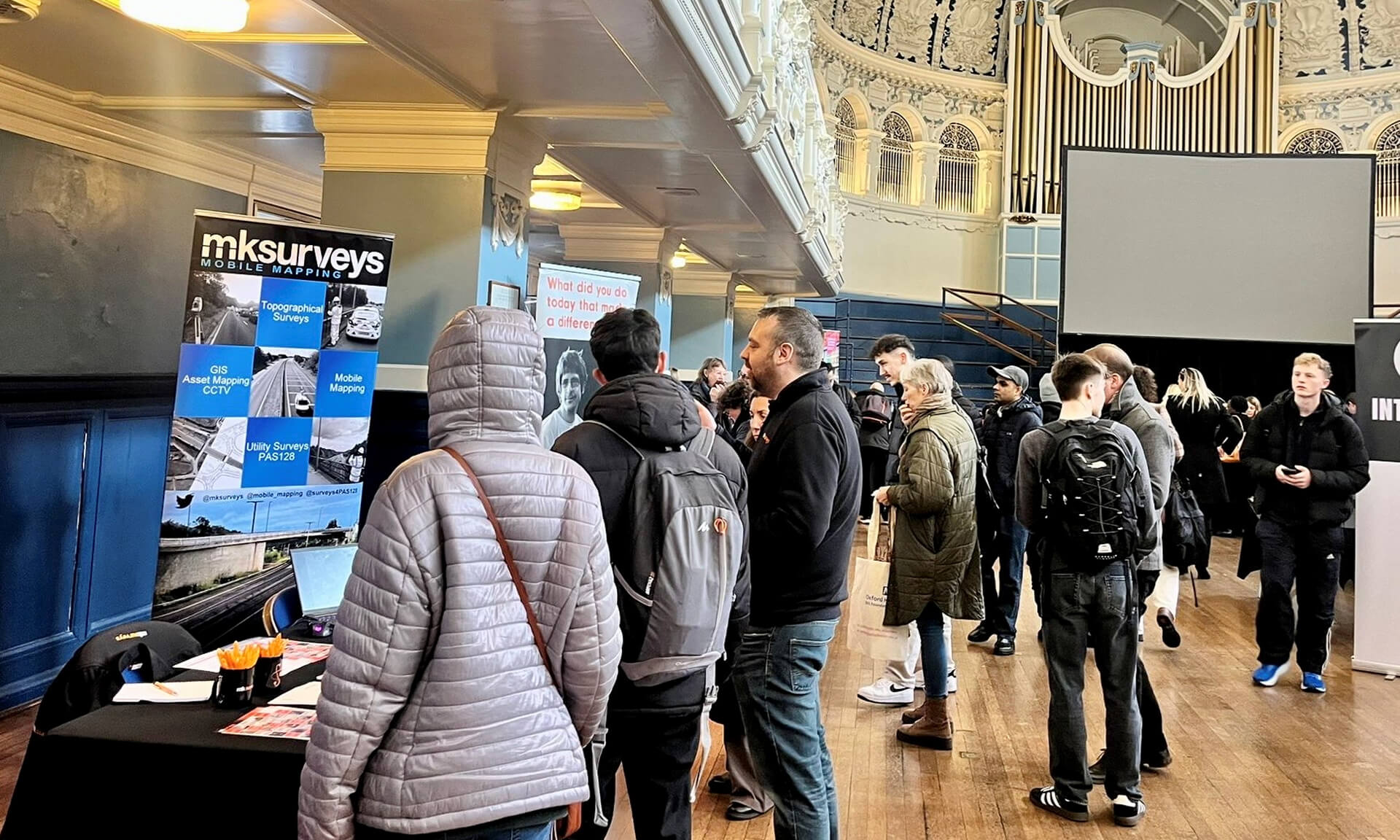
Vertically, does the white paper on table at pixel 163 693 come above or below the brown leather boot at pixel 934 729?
above

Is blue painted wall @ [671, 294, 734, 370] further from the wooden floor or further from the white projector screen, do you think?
the wooden floor

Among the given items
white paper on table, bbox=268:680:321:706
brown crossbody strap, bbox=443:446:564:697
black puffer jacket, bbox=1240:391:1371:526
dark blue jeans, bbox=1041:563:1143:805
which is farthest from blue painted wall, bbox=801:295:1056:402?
brown crossbody strap, bbox=443:446:564:697

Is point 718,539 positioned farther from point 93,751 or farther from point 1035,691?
point 1035,691

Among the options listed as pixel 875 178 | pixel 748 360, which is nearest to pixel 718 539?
pixel 748 360

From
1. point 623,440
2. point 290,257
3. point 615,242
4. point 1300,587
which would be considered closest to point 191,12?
point 290,257

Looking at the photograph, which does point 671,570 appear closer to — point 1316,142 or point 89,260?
point 89,260

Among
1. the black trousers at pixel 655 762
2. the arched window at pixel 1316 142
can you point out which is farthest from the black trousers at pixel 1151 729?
the arched window at pixel 1316 142

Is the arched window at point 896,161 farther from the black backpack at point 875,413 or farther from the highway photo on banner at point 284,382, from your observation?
the highway photo on banner at point 284,382

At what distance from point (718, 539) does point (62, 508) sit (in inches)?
133

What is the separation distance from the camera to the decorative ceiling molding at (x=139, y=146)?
157 inches

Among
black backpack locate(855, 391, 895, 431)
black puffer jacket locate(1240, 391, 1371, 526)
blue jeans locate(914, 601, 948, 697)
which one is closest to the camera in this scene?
blue jeans locate(914, 601, 948, 697)

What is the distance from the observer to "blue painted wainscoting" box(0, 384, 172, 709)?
3.88m

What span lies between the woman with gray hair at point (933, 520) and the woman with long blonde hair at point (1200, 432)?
444 centimetres

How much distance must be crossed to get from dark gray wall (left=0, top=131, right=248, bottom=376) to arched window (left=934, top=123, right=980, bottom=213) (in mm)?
14240
